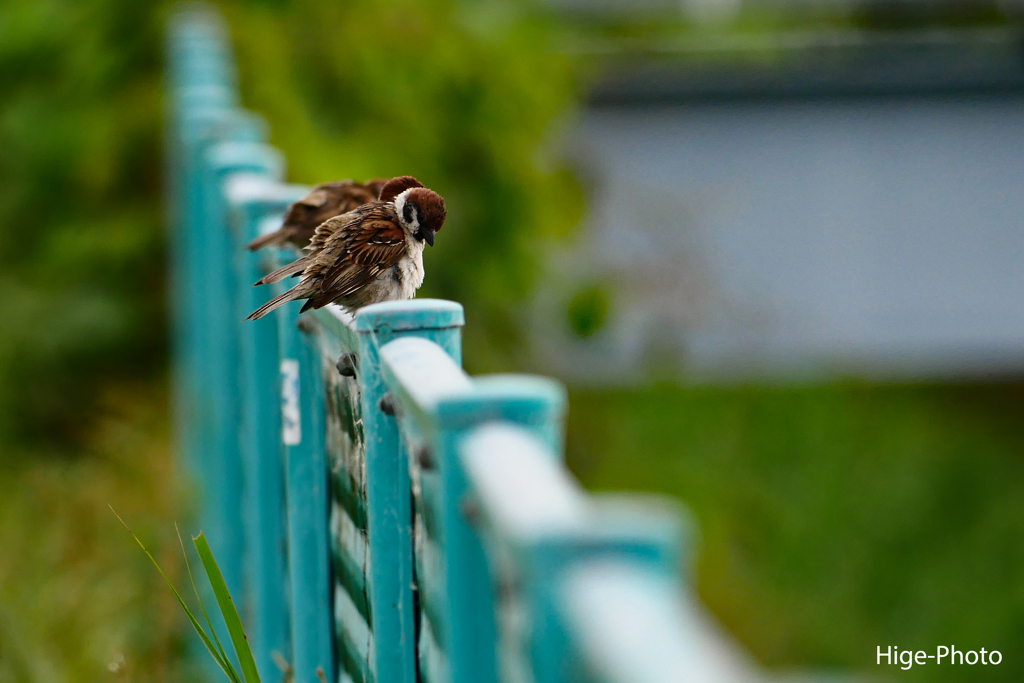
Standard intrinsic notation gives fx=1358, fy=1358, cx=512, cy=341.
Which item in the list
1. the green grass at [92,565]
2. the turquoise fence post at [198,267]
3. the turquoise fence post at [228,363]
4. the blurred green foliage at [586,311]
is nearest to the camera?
the green grass at [92,565]

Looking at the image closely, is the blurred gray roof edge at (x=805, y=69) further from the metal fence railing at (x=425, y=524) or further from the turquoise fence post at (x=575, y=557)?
the turquoise fence post at (x=575, y=557)

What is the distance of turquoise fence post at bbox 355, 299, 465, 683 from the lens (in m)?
1.60

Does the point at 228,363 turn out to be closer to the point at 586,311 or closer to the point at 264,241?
the point at 264,241

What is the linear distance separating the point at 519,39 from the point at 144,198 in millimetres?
2347

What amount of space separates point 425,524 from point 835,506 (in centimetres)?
1010

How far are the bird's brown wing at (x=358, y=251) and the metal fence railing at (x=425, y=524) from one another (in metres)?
0.10

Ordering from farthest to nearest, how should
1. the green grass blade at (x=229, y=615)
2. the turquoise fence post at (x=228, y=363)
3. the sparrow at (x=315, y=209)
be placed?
the turquoise fence post at (x=228, y=363) < the sparrow at (x=315, y=209) < the green grass blade at (x=229, y=615)

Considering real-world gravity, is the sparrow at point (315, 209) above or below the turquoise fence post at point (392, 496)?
above

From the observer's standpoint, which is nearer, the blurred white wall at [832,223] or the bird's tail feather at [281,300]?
the bird's tail feather at [281,300]

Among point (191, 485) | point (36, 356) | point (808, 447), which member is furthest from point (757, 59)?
point (191, 485)

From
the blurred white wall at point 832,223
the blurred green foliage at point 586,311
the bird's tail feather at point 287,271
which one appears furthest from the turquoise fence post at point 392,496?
the blurred white wall at point 832,223

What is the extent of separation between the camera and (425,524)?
1.47m

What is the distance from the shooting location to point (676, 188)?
44.8 feet

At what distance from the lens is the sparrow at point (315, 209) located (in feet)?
10.1
